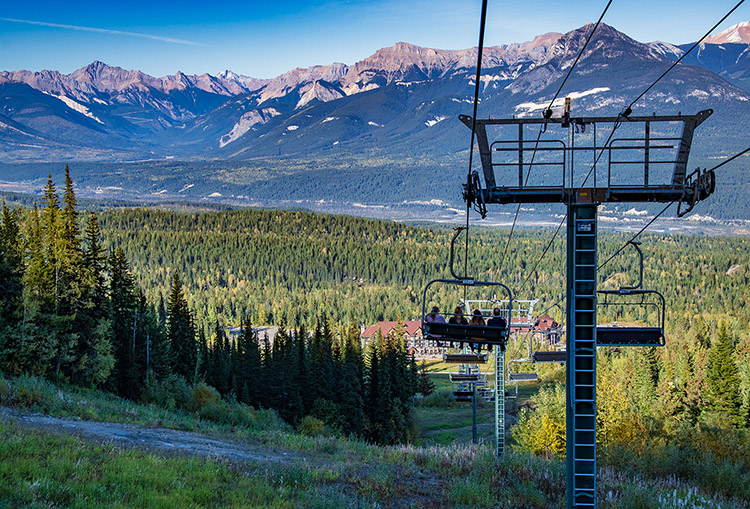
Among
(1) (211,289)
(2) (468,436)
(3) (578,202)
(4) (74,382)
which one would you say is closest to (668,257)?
(1) (211,289)

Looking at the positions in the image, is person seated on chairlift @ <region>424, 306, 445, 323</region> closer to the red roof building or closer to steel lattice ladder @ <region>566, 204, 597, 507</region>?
steel lattice ladder @ <region>566, 204, 597, 507</region>

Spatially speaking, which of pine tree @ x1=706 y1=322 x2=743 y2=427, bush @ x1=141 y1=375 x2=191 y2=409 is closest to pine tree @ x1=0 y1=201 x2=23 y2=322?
bush @ x1=141 y1=375 x2=191 y2=409

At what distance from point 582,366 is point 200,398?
1261 inches

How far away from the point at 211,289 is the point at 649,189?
163 m

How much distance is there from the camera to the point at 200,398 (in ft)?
129

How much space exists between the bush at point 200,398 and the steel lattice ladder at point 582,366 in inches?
1172

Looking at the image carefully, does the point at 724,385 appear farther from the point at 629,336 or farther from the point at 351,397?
the point at 629,336

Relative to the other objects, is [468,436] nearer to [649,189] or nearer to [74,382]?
[74,382]

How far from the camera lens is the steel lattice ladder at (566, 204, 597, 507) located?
11367mm

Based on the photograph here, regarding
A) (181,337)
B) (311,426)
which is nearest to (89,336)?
(311,426)

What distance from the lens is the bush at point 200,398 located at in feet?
126

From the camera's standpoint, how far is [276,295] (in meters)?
165

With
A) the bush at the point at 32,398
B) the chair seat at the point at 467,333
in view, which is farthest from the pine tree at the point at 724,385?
the bush at the point at 32,398

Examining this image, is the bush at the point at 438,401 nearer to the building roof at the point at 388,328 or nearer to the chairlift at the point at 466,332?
the building roof at the point at 388,328
